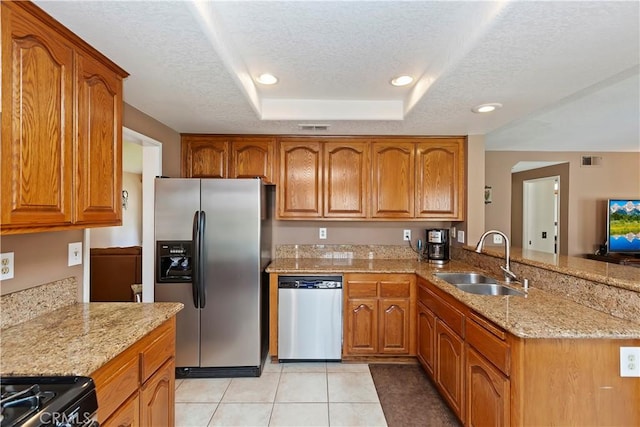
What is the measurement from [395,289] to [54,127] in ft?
8.52

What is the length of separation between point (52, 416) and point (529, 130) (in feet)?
14.4

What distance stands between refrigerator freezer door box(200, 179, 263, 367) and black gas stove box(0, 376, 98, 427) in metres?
1.55

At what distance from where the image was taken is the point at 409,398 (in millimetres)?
2338

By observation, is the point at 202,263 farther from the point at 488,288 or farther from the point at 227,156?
the point at 488,288

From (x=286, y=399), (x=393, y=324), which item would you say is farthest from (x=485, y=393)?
(x=286, y=399)

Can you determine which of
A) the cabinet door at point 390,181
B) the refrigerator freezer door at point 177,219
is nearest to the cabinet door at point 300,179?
the cabinet door at point 390,181

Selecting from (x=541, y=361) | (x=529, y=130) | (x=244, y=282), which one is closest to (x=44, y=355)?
(x=244, y=282)

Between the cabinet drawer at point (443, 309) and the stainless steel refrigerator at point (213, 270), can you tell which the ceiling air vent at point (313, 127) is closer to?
the stainless steel refrigerator at point (213, 270)

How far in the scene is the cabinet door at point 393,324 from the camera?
2.85 m

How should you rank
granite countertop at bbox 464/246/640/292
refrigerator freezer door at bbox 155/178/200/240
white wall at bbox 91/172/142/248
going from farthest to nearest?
white wall at bbox 91/172/142/248 → refrigerator freezer door at bbox 155/178/200/240 → granite countertop at bbox 464/246/640/292

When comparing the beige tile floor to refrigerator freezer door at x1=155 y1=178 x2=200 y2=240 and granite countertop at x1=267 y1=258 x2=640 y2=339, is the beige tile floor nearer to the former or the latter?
granite countertop at x1=267 y1=258 x2=640 y2=339

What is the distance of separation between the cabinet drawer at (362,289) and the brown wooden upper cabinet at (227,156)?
130 centimetres

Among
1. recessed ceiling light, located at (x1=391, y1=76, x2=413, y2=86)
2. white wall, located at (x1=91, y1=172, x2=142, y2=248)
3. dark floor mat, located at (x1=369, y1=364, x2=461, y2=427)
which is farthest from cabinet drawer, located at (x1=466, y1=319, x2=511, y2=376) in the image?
white wall, located at (x1=91, y1=172, x2=142, y2=248)

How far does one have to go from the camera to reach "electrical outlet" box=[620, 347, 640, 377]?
54.5 inches
